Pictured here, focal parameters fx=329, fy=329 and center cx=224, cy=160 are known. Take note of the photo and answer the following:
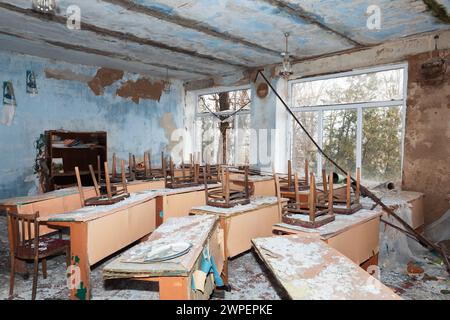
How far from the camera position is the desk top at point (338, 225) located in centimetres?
256

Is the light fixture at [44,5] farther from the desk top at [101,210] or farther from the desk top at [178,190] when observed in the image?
the desk top at [178,190]

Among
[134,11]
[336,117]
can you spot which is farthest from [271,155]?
[134,11]

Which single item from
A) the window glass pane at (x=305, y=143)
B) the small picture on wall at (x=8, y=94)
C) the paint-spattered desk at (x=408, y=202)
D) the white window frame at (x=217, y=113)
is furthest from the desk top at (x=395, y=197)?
the small picture on wall at (x=8, y=94)

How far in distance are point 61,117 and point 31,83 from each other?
0.82m

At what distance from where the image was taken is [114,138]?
7637 mm

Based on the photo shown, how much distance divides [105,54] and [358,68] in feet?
15.2

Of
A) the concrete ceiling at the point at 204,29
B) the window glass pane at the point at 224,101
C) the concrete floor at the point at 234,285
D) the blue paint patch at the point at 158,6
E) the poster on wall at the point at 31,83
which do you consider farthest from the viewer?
the window glass pane at the point at 224,101

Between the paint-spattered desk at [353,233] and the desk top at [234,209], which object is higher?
the desk top at [234,209]

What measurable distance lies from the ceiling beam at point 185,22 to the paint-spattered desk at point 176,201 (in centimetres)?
232

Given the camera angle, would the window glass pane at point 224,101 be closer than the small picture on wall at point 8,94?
No

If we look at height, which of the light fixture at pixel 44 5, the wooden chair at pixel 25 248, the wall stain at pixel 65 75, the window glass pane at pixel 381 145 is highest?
the light fixture at pixel 44 5

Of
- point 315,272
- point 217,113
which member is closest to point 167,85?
point 217,113

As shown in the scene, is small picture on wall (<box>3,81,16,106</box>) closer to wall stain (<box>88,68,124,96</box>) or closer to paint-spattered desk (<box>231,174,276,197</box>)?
wall stain (<box>88,68,124,96</box>)

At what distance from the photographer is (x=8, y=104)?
19.6 feet
